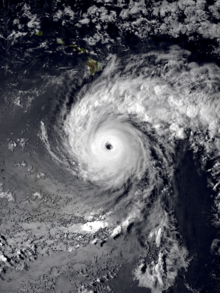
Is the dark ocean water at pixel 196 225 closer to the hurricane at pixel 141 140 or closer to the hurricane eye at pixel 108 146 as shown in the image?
the hurricane at pixel 141 140

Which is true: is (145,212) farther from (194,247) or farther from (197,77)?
(197,77)

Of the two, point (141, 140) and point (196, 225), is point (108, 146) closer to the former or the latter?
point (141, 140)

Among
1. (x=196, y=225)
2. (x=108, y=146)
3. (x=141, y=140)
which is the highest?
(x=141, y=140)

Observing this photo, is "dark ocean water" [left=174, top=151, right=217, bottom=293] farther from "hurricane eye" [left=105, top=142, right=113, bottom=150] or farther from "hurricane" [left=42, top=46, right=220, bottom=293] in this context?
"hurricane eye" [left=105, top=142, right=113, bottom=150]

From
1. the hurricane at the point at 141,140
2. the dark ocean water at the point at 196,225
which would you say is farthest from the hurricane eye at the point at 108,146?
the dark ocean water at the point at 196,225

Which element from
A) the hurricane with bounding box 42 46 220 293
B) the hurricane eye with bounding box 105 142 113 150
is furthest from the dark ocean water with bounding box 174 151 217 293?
the hurricane eye with bounding box 105 142 113 150

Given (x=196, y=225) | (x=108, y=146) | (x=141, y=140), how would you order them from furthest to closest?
(x=108, y=146) → (x=141, y=140) → (x=196, y=225)

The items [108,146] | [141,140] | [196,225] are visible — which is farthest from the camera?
[108,146]

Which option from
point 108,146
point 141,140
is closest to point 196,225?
point 141,140

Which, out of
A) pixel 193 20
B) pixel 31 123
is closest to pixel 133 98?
pixel 193 20
